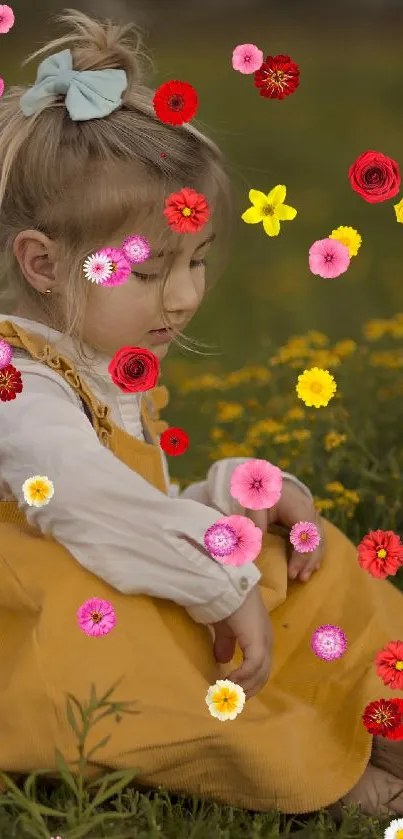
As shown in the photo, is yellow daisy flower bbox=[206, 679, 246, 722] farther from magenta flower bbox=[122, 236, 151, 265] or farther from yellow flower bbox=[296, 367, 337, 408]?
magenta flower bbox=[122, 236, 151, 265]

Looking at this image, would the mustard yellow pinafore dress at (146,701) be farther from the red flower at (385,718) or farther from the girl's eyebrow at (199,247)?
the girl's eyebrow at (199,247)

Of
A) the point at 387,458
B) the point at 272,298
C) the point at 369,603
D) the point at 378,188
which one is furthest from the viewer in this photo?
the point at 272,298

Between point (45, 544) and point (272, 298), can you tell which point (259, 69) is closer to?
point (45, 544)

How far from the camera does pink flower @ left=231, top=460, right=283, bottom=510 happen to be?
2.09 metres

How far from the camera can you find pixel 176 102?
5.94 feet

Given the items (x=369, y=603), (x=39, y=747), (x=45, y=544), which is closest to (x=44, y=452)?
(x=45, y=544)

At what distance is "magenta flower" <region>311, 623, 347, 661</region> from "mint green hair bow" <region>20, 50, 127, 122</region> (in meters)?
0.93

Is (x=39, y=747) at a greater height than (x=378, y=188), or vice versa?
(x=378, y=188)

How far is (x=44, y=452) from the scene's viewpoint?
1897mm

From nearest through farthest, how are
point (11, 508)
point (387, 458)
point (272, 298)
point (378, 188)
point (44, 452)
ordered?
point (378, 188) < point (44, 452) < point (11, 508) < point (387, 458) < point (272, 298)

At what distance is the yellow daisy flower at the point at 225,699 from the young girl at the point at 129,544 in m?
0.05

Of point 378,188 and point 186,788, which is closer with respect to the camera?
point 378,188

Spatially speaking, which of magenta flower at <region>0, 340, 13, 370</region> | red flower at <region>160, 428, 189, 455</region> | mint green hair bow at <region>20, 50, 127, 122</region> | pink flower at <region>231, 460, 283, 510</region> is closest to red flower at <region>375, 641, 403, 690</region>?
pink flower at <region>231, 460, 283, 510</region>

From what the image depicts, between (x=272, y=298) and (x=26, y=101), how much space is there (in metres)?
3.32
